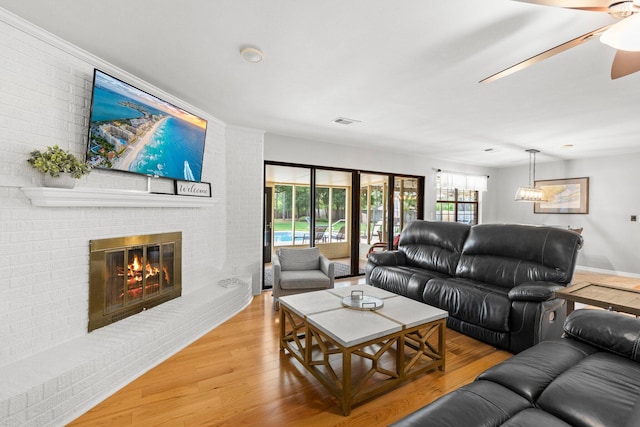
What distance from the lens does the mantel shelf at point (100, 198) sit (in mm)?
1898

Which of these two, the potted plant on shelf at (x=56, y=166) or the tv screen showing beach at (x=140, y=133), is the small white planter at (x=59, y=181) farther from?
the tv screen showing beach at (x=140, y=133)

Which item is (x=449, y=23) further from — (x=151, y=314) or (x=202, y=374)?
(x=151, y=314)

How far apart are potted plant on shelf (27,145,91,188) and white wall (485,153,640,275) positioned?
26.9 feet

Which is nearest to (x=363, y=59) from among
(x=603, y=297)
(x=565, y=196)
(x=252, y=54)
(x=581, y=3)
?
(x=252, y=54)

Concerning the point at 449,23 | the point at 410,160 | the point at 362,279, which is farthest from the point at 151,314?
the point at 410,160

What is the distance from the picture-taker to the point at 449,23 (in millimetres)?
1766

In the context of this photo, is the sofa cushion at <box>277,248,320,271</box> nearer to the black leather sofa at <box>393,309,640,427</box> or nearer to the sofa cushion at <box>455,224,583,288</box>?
the sofa cushion at <box>455,224,583,288</box>

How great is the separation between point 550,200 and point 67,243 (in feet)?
27.2

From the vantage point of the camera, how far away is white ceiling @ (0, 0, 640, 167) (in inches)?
66.6

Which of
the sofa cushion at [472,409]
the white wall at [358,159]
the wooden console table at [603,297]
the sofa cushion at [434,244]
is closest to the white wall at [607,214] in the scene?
the white wall at [358,159]

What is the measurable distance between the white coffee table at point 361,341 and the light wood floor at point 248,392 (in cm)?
8

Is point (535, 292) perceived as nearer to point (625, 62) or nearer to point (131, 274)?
point (625, 62)

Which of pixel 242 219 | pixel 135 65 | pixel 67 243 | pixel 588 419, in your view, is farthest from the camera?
pixel 242 219

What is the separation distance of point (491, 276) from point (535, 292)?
739 mm
